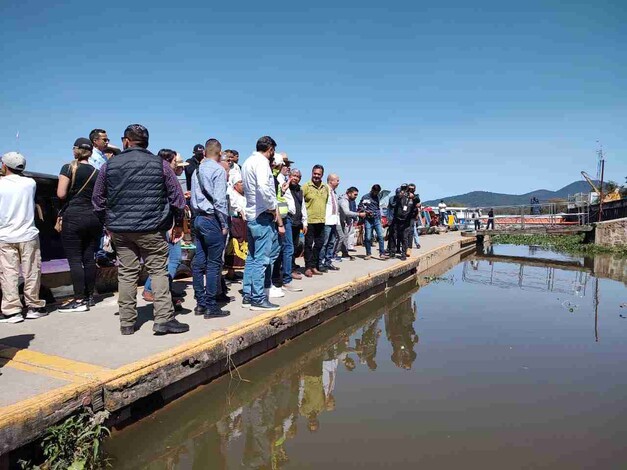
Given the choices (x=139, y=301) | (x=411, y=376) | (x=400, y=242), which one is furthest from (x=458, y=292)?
(x=139, y=301)

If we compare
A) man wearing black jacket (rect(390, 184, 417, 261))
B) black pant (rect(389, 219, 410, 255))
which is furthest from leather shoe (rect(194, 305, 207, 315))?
black pant (rect(389, 219, 410, 255))

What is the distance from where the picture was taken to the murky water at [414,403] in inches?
109

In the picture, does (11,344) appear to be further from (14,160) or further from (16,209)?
(14,160)

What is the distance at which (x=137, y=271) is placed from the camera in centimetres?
375

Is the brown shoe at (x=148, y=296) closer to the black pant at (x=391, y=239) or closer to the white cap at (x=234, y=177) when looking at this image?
the white cap at (x=234, y=177)

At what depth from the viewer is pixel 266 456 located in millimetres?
2775

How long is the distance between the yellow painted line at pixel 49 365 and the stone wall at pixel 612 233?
788 inches

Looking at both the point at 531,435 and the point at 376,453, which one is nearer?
the point at 376,453

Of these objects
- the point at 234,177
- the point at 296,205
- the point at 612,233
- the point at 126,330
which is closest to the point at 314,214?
the point at 296,205

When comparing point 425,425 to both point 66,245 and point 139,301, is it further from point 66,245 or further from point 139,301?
point 66,245

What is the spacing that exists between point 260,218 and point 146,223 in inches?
55.2

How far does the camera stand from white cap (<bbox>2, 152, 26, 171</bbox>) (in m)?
4.24

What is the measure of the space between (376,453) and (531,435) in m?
1.18

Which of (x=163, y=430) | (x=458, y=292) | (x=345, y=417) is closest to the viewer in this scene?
(x=163, y=430)
